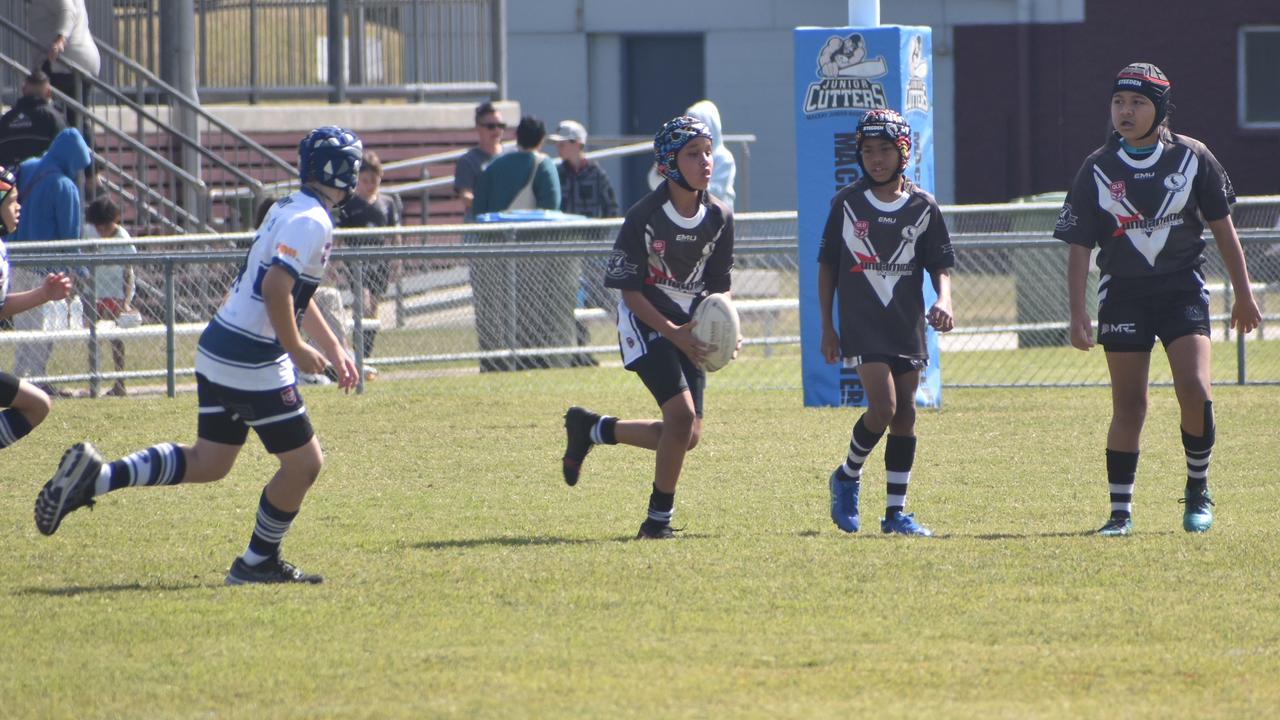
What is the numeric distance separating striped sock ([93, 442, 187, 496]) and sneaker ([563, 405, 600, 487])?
6.68ft

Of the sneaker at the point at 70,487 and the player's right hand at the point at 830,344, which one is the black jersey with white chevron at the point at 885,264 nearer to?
the player's right hand at the point at 830,344

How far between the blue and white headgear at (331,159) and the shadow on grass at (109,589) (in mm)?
1556

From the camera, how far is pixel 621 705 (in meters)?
5.11

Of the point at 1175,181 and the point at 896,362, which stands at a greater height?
the point at 1175,181

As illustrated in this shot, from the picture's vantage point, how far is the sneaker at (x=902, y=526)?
7891 mm

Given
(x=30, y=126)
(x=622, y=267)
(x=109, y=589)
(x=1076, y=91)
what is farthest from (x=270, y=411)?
(x=1076, y=91)

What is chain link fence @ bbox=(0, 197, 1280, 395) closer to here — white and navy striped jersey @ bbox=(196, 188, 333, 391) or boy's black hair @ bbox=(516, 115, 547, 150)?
boy's black hair @ bbox=(516, 115, 547, 150)

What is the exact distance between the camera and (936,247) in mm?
8031

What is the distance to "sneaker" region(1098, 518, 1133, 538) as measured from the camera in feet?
25.4

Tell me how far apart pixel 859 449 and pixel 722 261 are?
1006 millimetres

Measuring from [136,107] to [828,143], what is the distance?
27.3 ft

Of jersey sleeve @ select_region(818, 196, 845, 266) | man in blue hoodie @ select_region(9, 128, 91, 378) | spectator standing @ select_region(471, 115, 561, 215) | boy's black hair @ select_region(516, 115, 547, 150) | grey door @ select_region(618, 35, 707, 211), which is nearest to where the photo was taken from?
jersey sleeve @ select_region(818, 196, 845, 266)

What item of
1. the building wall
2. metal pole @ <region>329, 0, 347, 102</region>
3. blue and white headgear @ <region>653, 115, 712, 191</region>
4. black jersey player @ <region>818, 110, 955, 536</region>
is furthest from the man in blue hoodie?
the building wall

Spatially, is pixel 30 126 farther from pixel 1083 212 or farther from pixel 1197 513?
pixel 1197 513
